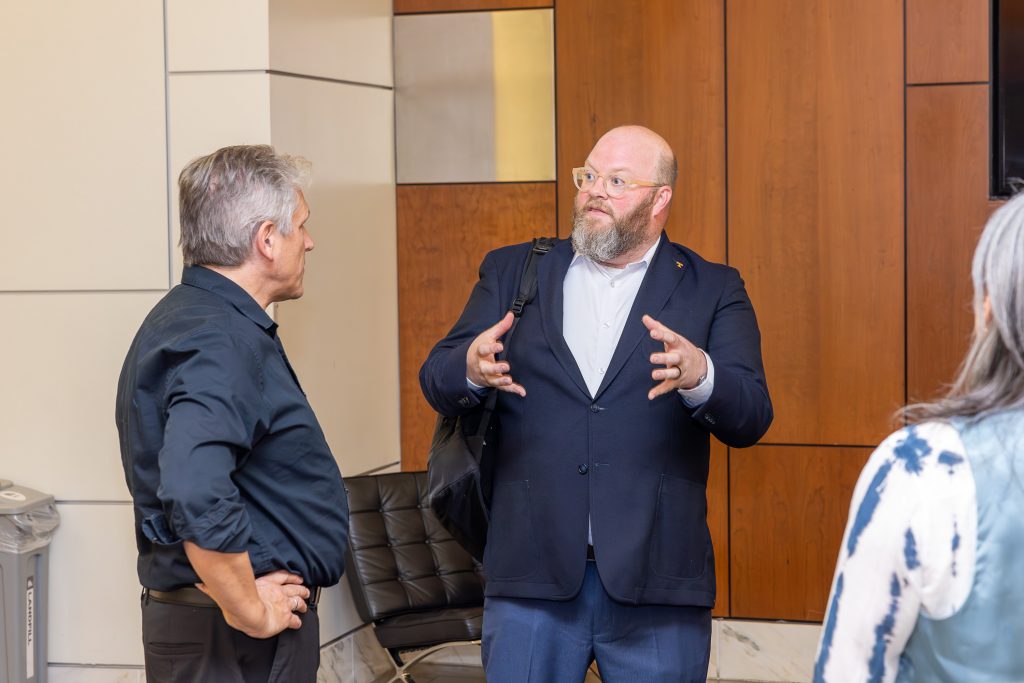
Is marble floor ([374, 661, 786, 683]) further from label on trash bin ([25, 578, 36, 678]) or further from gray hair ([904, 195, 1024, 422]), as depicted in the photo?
gray hair ([904, 195, 1024, 422])

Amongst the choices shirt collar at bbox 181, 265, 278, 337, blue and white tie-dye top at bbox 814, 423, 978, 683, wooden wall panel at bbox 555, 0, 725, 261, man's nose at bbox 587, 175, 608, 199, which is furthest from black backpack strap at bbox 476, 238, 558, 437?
wooden wall panel at bbox 555, 0, 725, 261

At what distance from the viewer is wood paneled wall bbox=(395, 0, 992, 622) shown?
14.9ft

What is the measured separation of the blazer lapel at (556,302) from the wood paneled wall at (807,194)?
192 cm

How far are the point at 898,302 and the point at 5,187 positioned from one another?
338 cm

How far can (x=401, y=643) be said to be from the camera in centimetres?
428

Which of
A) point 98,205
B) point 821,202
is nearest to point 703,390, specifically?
point 821,202

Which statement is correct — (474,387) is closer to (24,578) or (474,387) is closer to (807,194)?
(24,578)

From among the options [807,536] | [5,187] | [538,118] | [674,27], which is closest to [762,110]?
[674,27]

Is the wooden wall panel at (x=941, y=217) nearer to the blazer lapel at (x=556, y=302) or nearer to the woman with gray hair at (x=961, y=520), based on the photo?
the blazer lapel at (x=556, y=302)

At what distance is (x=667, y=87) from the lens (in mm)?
4754

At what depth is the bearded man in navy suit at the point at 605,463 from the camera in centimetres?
263

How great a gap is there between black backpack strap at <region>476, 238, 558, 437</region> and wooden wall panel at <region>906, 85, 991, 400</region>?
2.16 meters

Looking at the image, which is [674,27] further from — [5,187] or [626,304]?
[5,187]

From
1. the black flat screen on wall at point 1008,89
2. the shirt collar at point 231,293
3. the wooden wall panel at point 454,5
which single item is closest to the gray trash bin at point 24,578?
the shirt collar at point 231,293
